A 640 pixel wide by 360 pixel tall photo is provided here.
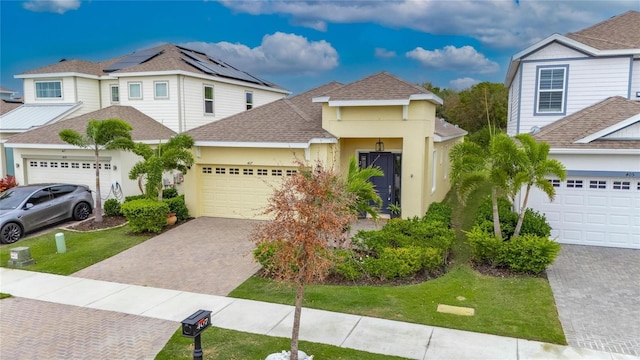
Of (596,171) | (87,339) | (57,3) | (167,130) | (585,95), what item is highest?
(57,3)

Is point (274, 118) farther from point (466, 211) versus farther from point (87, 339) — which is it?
point (87, 339)

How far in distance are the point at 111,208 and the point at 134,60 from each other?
411 inches

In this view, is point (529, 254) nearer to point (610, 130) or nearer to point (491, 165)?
point (491, 165)

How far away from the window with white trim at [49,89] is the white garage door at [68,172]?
6.63 m

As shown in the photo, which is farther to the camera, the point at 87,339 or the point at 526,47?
the point at 526,47

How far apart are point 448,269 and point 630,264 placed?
15.8ft

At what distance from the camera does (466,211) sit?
1852 cm

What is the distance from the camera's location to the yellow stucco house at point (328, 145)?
14.9m

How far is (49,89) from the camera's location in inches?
947

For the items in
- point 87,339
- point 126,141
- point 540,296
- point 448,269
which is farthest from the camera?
point 126,141

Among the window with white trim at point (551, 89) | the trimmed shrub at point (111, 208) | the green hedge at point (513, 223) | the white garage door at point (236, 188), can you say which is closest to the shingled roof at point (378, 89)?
the white garage door at point (236, 188)

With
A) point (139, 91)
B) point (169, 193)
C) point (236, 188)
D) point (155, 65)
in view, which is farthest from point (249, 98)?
point (236, 188)

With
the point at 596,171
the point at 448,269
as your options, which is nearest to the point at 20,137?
the point at 448,269

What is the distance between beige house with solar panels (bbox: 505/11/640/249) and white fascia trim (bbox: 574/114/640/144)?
0.08 feet
